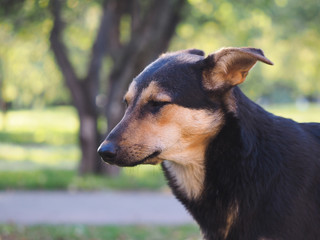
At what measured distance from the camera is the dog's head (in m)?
3.55

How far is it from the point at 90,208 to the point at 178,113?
5979mm

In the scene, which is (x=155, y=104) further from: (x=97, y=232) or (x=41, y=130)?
(x=41, y=130)

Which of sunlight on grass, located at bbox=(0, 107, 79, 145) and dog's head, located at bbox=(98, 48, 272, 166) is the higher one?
dog's head, located at bbox=(98, 48, 272, 166)

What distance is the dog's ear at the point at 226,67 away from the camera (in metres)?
3.48

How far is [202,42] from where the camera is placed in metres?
18.2

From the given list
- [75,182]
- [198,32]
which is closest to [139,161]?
[75,182]

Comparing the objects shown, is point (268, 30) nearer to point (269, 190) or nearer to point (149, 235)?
point (149, 235)

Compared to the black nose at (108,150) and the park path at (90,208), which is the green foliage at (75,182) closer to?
the park path at (90,208)

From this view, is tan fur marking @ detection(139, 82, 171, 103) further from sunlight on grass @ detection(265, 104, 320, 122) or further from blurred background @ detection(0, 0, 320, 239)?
sunlight on grass @ detection(265, 104, 320, 122)

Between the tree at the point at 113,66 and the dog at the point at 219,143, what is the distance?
296 inches

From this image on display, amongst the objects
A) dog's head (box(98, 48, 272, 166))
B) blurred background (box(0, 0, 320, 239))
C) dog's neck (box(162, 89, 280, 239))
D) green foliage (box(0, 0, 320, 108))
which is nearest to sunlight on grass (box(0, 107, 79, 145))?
green foliage (box(0, 0, 320, 108))

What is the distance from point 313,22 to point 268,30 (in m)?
3.45

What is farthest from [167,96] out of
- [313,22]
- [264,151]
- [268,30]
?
[268,30]

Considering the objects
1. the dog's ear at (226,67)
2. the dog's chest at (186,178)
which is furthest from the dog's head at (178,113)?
the dog's chest at (186,178)
